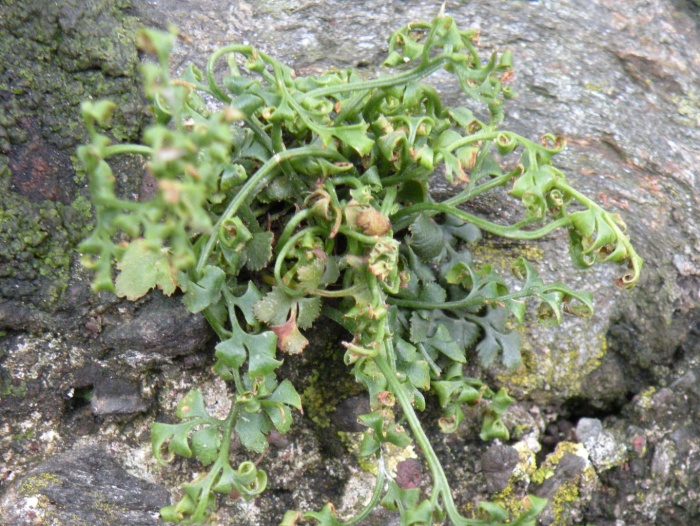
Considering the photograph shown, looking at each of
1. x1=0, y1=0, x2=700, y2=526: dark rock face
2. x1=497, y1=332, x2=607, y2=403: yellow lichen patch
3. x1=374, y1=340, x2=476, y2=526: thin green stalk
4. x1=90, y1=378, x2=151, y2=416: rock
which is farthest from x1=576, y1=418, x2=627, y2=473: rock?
x1=90, y1=378, x2=151, y2=416: rock

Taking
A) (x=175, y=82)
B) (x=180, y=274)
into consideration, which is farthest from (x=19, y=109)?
(x=180, y=274)

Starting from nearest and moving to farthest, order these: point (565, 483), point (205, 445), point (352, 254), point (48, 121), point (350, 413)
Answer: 1. point (205, 445)
2. point (352, 254)
3. point (48, 121)
4. point (350, 413)
5. point (565, 483)

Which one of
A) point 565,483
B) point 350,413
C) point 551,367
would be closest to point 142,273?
point 350,413

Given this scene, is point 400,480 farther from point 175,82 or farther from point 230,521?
point 175,82

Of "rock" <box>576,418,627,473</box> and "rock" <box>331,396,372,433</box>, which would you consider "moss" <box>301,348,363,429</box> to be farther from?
"rock" <box>576,418,627,473</box>

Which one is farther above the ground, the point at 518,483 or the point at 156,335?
the point at 156,335

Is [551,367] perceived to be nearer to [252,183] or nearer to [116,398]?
[252,183]
